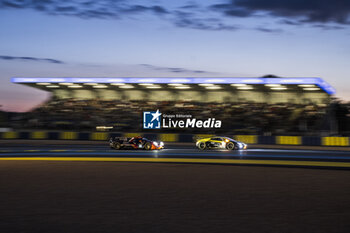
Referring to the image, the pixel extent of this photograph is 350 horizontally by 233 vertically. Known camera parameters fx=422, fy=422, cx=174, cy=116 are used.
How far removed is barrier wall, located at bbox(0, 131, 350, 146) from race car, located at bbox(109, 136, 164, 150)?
7.70 m

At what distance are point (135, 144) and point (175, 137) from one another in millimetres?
11096

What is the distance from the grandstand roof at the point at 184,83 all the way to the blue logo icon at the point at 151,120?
3.09 meters

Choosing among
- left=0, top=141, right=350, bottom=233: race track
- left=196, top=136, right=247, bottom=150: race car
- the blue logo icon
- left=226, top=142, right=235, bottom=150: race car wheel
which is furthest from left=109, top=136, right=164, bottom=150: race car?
the blue logo icon

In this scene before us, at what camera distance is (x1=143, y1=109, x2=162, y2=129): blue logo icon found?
122 feet

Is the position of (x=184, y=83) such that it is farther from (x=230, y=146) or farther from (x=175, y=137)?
(x=230, y=146)

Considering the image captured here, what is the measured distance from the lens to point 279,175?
12.7 meters

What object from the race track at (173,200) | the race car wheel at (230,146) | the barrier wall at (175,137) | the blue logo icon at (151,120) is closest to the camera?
the race track at (173,200)

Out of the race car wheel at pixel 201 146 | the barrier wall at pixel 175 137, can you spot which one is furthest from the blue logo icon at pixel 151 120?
the race car wheel at pixel 201 146

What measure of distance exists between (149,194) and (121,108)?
1299 inches

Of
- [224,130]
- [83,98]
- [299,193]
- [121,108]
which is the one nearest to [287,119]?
[224,130]

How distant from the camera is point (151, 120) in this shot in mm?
37625

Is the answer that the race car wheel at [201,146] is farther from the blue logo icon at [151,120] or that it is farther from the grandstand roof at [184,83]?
the grandstand roof at [184,83]

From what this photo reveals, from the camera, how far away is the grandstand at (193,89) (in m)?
37.8

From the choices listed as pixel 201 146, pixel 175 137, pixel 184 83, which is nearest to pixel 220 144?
pixel 201 146
